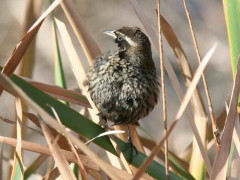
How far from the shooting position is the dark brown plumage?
9.21 feet

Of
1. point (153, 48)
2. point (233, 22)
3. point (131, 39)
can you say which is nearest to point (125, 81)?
point (131, 39)

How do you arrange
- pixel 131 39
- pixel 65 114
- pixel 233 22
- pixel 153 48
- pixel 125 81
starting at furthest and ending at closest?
pixel 153 48
pixel 131 39
pixel 125 81
pixel 233 22
pixel 65 114

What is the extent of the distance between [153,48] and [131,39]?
2.70 meters

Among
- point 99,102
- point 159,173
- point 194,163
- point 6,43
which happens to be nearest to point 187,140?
point 6,43

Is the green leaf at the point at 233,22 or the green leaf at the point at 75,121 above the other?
the green leaf at the point at 233,22

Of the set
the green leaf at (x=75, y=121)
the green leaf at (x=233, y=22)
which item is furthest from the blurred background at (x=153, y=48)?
the green leaf at (x=75, y=121)

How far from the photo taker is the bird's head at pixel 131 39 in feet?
Result: 9.52

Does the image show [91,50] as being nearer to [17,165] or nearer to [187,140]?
[17,165]

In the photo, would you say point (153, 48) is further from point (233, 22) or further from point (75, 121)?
point (75, 121)

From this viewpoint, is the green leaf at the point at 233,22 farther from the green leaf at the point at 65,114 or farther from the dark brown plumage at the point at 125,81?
the green leaf at the point at 65,114

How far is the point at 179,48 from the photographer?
2.92 m

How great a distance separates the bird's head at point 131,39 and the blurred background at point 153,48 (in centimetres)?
243

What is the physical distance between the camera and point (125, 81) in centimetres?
279

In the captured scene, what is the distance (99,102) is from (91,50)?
0.84ft
